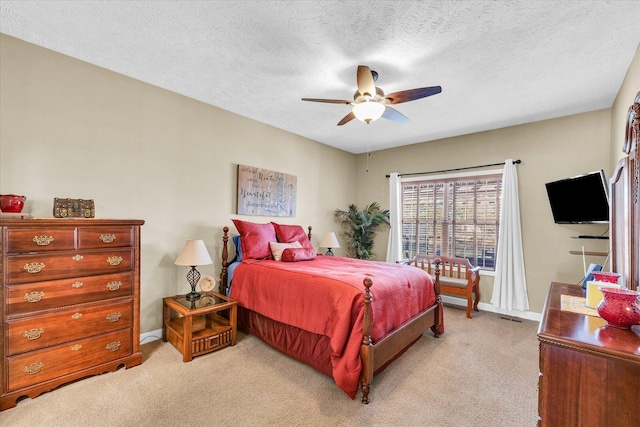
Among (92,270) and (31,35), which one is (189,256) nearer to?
(92,270)

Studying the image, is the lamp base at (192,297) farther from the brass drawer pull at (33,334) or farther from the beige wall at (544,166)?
the beige wall at (544,166)

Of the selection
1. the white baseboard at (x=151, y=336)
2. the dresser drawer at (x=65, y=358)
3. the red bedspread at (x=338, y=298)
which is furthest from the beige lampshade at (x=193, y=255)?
the white baseboard at (x=151, y=336)

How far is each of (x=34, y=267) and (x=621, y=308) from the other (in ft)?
11.4

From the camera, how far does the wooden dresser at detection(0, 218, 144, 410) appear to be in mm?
1929

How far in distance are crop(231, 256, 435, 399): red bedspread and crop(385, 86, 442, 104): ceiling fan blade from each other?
1.64m

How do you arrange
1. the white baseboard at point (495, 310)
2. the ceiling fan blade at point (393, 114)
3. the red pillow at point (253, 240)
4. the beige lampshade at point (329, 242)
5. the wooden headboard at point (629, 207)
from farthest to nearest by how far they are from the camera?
the beige lampshade at point (329, 242), the white baseboard at point (495, 310), the red pillow at point (253, 240), the ceiling fan blade at point (393, 114), the wooden headboard at point (629, 207)

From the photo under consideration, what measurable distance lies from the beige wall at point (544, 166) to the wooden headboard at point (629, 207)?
158 cm

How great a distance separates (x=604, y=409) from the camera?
3.57ft

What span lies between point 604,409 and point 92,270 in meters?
3.16

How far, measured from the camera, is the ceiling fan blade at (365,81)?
2.17m

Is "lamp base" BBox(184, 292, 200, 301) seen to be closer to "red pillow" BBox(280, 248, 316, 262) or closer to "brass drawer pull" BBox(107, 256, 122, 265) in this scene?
"brass drawer pull" BBox(107, 256, 122, 265)

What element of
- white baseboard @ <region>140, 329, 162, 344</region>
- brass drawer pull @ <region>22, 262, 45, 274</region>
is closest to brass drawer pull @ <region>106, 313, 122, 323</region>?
brass drawer pull @ <region>22, 262, 45, 274</region>

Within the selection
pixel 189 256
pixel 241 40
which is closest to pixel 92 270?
pixel 189 256

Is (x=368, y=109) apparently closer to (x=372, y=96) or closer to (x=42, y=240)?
(x=372, y=96)
